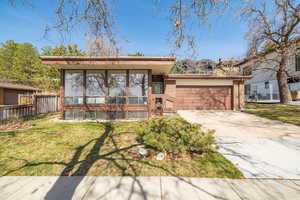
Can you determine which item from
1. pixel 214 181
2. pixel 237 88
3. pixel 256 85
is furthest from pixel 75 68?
pixel 256 85

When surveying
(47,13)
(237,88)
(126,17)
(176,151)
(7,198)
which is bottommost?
(7,198)

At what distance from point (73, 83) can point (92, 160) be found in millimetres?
5623

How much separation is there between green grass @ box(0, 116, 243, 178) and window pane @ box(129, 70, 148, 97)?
11.0 ft

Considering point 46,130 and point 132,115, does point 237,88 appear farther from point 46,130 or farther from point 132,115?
point 46,130

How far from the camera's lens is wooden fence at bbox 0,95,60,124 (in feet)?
19.3

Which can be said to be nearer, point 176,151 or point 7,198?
point 7,198

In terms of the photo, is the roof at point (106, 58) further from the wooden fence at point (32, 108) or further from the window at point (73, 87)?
the wooden fence at point (32, 108)

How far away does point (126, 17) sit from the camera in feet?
13.5

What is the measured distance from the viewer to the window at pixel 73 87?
267 inches

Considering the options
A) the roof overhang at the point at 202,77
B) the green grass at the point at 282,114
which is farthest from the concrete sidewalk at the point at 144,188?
the roof overhang at the point at 202,77

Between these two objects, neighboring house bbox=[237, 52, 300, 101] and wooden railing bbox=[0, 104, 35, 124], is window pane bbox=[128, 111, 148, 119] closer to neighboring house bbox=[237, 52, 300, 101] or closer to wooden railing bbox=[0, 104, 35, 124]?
wooden railing bbox=[0, 104, 35, 124]

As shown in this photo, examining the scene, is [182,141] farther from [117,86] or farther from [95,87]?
[95,87]

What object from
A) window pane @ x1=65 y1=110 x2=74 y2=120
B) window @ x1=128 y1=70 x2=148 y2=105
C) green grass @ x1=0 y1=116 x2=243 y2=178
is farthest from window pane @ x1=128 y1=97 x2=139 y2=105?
window pane @ x1=65 y1=110 x2=74 y2=120

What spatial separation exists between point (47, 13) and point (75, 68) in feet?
13.4
